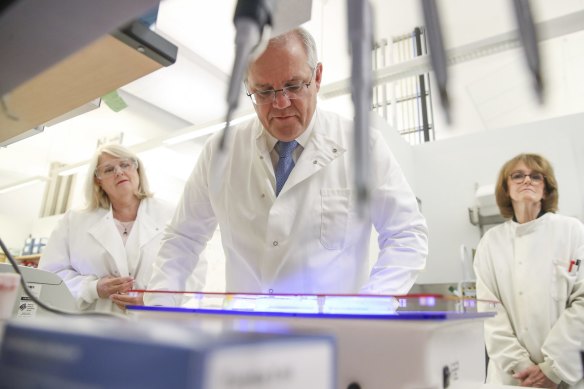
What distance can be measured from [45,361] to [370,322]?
30 cm

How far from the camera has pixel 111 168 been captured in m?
1.90

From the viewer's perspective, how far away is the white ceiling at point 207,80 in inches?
111

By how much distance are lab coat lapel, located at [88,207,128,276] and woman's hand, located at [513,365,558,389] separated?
1703mm

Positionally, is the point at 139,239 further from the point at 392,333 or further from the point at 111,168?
the point at 392,333

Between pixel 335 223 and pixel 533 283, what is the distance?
1124mm

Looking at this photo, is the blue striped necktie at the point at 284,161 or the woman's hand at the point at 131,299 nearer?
the woman's hand at the point at 131,299

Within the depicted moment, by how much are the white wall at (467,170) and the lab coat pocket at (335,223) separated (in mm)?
2188

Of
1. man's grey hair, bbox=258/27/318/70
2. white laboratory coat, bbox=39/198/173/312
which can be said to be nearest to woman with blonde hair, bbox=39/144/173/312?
white laboratory coat, bbox=39/198/173/312

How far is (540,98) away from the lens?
302 millimetres

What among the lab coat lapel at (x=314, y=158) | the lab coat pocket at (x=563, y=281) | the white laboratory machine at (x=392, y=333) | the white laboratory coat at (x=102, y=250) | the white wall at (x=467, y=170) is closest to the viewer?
the white laboratory machine at (x=392, y=333)

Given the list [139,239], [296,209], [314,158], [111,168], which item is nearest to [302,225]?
[296,209]

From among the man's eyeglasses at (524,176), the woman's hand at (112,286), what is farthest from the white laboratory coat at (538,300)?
the woman's hand at (112,286)

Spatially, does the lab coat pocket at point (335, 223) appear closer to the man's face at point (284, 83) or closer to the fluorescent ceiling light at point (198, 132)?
the man's face at point (284, 83)

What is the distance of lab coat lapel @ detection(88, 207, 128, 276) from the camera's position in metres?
1.80
